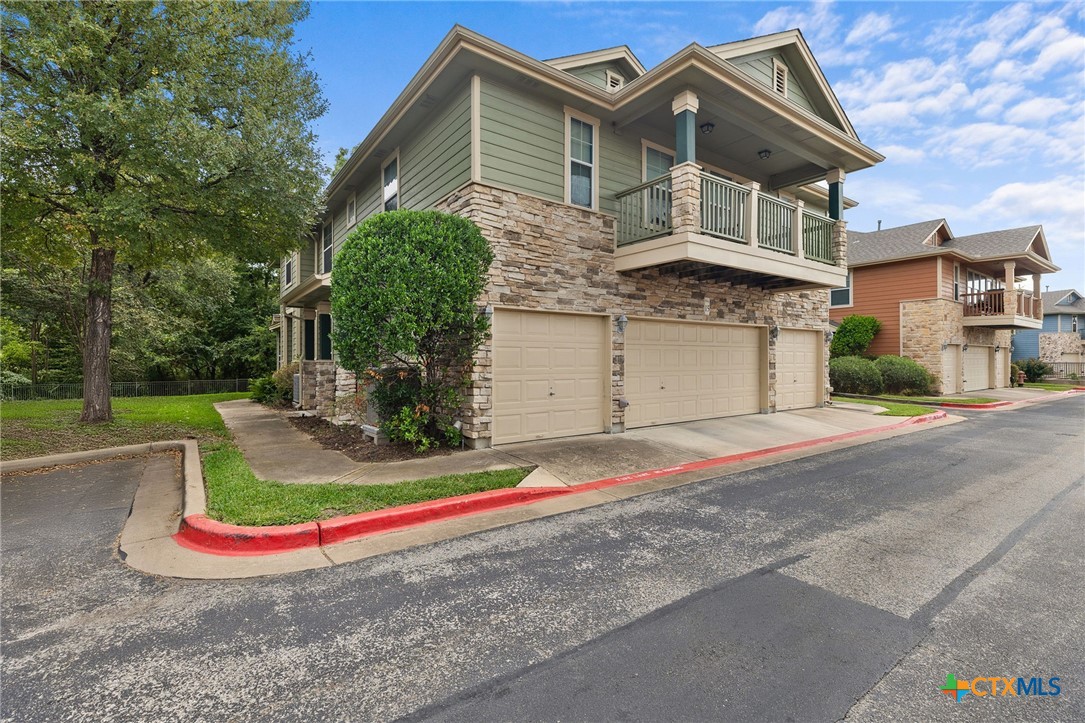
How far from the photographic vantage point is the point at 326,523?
421 cm

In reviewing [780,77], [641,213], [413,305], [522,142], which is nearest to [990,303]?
[780,77]

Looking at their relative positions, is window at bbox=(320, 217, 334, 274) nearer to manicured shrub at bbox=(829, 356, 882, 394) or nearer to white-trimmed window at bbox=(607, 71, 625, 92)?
white-trimmed window at bbox=(607, 71, 625, 92)

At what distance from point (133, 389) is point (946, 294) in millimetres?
34496

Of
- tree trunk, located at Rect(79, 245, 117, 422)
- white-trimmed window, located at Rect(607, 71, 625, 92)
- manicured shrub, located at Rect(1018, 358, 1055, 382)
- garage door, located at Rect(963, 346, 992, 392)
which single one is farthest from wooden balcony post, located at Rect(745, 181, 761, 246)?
manicured shrub, located at Rect(1018, 358, 1055, 382)

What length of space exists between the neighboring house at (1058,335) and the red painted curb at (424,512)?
42399 millimetres

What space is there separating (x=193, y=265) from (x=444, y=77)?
17.3 meters

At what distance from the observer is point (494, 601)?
124 inches

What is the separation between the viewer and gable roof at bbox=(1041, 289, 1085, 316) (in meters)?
38.7

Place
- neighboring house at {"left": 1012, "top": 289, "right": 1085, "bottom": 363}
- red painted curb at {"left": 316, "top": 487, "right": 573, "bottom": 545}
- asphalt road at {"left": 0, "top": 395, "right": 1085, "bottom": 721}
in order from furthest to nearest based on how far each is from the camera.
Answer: neighboring house at {"left": 1012, "top": 289, "right": 1085, "bottom": 363} < red painted curb at {"left": 316, "top": 487, "right": 573, "bottom": 545} < asphalt road at {"left": 0, "top": 395, "right": 1085, "bottom": 721}

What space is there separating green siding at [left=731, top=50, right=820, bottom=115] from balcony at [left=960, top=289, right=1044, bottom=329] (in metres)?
15.9

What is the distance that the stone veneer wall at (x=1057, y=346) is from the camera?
36.2 metres

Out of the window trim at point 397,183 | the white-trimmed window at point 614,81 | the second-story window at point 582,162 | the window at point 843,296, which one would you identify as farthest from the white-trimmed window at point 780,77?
the window at point 843,296

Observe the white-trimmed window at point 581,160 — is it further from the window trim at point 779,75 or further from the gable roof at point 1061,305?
the gable roof at point 1061,305

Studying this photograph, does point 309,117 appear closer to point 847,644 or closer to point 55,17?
point 55,17
